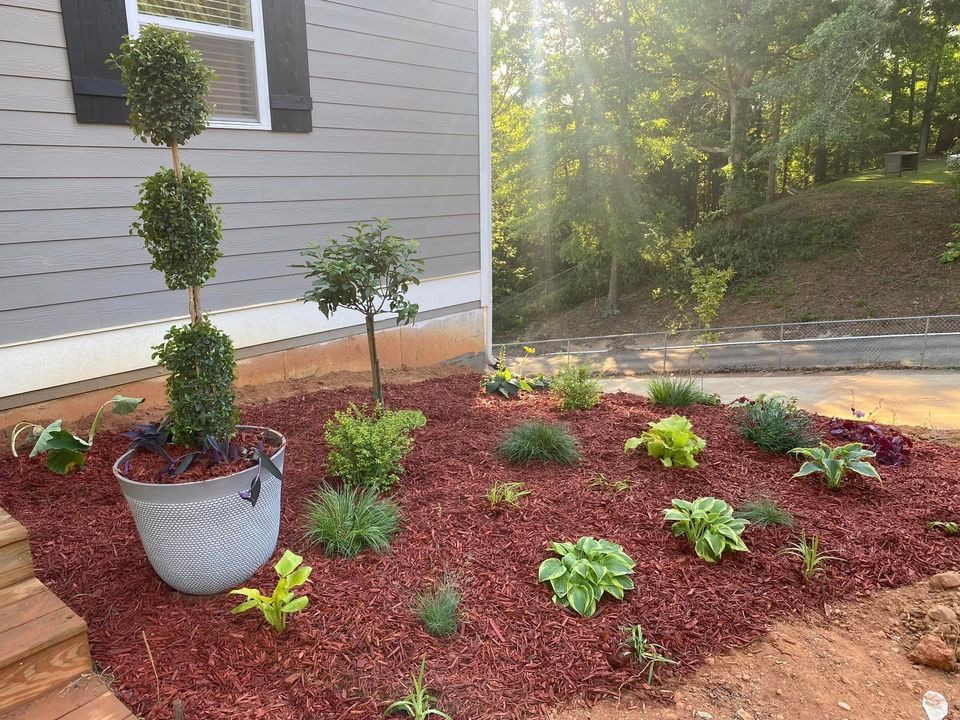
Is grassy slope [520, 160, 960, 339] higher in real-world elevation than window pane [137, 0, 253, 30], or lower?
lower

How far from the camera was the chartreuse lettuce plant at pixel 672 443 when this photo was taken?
378 cm

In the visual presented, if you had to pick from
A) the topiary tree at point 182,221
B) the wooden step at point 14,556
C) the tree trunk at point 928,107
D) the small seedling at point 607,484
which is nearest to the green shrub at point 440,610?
the topiary tree at point 182,221

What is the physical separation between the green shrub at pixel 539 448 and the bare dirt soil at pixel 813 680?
1.66 metres

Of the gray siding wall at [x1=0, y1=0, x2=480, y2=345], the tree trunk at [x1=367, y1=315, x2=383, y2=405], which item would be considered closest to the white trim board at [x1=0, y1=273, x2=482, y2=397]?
the gray siding wall at [x1=0, y1=0, x2=480, y2=345]

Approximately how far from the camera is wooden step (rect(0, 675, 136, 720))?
1935 mm

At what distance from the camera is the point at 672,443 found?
12.5 ft

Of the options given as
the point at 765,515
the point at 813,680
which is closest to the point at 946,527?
the point at 765,515

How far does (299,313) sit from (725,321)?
14327 millimetres

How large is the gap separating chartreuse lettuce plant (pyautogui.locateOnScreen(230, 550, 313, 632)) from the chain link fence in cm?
558

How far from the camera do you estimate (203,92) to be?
8.90ft

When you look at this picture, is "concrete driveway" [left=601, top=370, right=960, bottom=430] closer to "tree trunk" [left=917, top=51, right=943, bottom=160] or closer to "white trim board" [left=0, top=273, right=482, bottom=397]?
"white trim board" [left=0, top=273, right=482, bottom=397]

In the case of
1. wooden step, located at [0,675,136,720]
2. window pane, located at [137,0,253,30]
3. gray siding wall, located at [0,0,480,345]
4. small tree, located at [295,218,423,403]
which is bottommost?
wooden step, located at [0,675,136,720]

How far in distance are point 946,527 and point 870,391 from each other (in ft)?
16.4

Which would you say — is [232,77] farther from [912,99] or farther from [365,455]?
[912,99]
